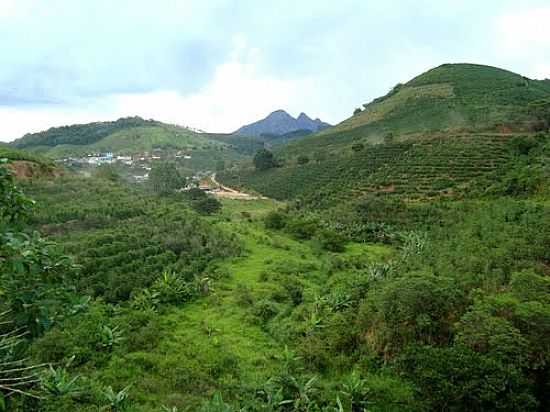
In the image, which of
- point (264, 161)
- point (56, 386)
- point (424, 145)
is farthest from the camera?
point (264, 161)

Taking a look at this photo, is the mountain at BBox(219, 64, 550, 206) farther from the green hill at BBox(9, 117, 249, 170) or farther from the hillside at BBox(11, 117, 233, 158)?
the hillside at BBox(11, 117, 233, 158)

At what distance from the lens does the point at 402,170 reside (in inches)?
1693

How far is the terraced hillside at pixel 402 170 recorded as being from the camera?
38.4 meters

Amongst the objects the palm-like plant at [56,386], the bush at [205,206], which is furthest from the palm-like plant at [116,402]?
the bush at [205,206]

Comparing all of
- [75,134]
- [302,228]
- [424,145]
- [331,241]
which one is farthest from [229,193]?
[75,134]

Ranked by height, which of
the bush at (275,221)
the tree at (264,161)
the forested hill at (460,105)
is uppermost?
the forested hill at (460,105)

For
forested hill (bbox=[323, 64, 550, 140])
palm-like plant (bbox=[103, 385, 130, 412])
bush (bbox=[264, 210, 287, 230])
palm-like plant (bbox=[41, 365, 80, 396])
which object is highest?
forested hill (bbox=[323, 64, 550, 140])

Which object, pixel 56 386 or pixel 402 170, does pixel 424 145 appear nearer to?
pixel 402 170

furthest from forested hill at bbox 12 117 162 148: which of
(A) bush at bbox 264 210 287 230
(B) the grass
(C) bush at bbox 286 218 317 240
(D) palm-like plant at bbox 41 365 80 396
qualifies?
(D) palm-like plant at bbox 41 365 80 396

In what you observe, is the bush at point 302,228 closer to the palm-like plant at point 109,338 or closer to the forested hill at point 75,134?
the palm-like plant at point 109,338

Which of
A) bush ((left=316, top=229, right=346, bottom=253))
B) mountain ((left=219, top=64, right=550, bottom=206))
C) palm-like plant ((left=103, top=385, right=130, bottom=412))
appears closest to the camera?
palm-like plant ((left=103, top=385, right=130, bottom=412))

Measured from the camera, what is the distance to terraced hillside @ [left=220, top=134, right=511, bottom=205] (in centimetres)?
3841

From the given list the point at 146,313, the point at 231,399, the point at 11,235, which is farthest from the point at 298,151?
the point at 11,235

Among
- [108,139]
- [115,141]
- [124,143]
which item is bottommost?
[124,143]
